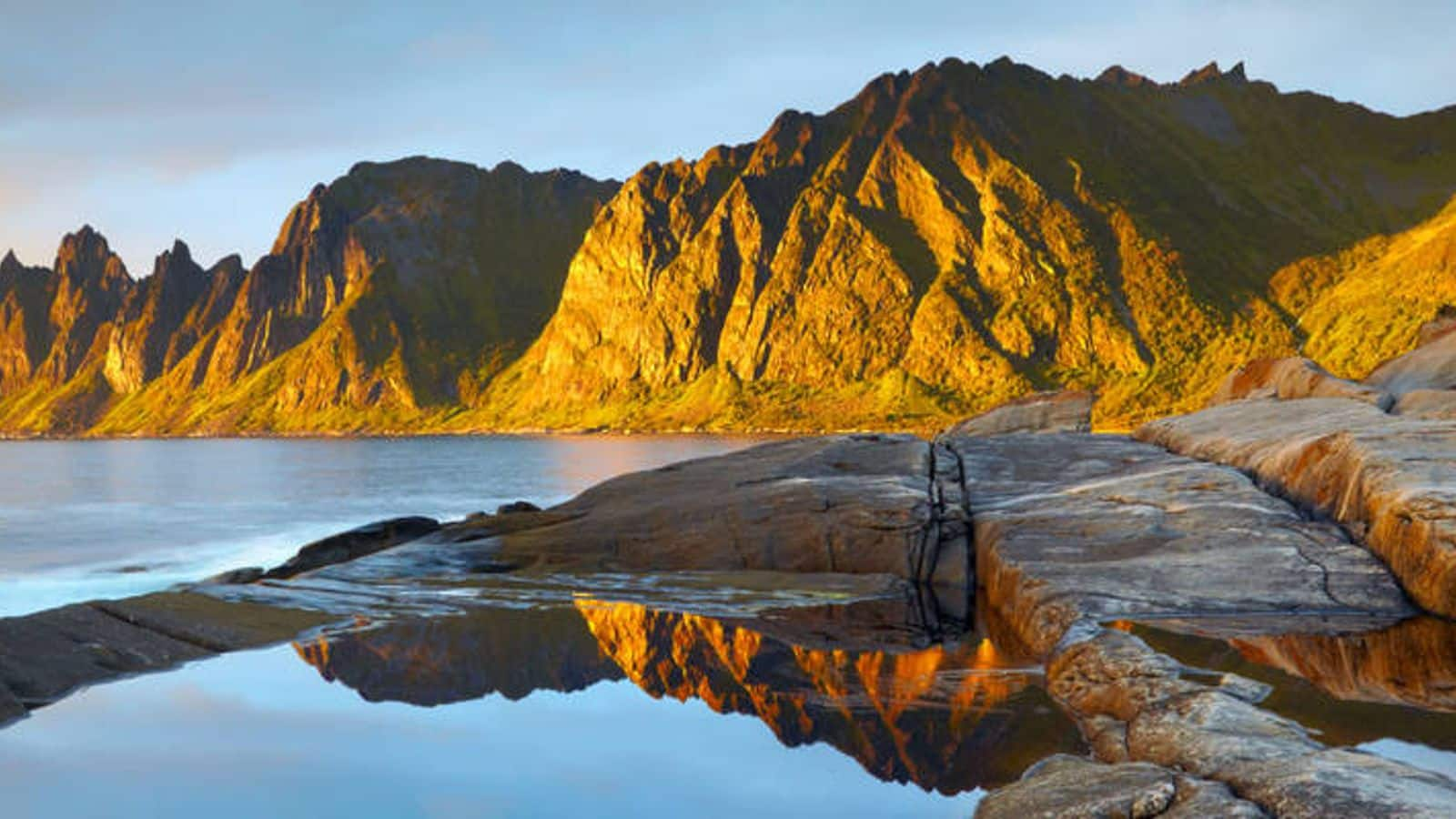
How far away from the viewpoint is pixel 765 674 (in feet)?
52.6

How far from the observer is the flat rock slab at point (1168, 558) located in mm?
17938

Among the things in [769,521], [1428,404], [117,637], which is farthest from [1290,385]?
[117,637]

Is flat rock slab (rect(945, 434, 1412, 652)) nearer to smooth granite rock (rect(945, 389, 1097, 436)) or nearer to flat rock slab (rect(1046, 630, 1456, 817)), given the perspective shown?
flat rock slab (rect(1046, 630, 1456, 817))

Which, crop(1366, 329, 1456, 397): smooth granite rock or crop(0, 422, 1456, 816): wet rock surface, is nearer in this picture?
crop(0, 422, 1456, 816): wet rock surface

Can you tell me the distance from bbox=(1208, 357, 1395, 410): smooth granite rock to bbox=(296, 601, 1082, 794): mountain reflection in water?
20152mm

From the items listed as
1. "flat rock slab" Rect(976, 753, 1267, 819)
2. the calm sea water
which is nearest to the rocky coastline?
"flat rock slab" Rect(976, 753, 1267, 819)

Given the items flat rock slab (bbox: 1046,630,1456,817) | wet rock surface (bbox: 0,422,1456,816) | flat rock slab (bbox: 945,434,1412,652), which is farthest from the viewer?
flat rock slab (bbox: 945,434,1412,652)

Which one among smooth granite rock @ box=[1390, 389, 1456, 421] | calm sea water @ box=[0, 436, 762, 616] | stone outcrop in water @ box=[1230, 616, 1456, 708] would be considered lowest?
calm sea water @ box=[0, 436, 762, 616]

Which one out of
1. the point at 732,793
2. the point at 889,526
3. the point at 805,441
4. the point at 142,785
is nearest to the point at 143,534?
the point at 805,441

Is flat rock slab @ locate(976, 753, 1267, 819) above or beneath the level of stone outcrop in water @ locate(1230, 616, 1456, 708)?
above

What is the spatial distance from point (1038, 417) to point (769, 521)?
835 inches

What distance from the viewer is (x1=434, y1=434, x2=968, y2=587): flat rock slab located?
24891 millimetres

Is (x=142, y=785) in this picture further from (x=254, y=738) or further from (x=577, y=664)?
(x=577, y=664)

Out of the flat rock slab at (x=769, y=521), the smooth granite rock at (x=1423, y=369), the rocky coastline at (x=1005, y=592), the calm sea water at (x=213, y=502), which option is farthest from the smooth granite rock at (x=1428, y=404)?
the calm sea water at (x=213, y=502)
